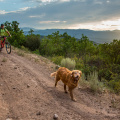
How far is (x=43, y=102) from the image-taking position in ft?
13.9

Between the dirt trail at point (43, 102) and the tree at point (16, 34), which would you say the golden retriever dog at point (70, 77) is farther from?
the tree at point (16, 34)

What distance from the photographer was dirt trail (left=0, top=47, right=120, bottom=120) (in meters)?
3.62

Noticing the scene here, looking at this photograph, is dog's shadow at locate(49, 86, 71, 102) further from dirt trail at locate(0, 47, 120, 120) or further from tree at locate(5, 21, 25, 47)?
tree at locate(5, 21, 25, 47)

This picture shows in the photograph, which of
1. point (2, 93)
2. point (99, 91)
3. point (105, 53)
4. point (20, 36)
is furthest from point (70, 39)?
point (2, 93)

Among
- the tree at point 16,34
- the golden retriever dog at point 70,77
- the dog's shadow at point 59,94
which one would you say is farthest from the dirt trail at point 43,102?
the tree at point 16,34

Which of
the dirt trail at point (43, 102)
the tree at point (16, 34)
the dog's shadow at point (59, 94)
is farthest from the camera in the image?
the tree at point (16, 34)

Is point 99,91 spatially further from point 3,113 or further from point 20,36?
point 20,36

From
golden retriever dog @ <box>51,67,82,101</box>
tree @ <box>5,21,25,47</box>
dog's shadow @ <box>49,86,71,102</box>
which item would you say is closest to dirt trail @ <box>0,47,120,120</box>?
dog's shadow @ <box>49,86,71,102</box>

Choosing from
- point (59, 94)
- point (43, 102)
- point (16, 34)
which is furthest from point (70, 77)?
point (16, 34)

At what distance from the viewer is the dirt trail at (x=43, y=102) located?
362 cm

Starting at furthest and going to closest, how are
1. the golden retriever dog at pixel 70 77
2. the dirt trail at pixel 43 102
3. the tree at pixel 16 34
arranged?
the tree at pixel 16 34 → the golden retriever dog at pixel 70 77 → the dirt trail at pixel 43 102

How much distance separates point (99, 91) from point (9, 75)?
4.03 metres

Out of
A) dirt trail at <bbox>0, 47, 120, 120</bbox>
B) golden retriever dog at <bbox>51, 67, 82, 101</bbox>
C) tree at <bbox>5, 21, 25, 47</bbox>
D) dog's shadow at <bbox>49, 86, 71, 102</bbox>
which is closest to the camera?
dirt trail at <bbox>0, 47, 120, 120</bbox>

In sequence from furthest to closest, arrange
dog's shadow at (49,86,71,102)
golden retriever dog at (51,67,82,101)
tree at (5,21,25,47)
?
tree at (5,21,25,47) < dog's shadow at (49,86,71,102) < golden retriever dog at (51,67,82,101)
